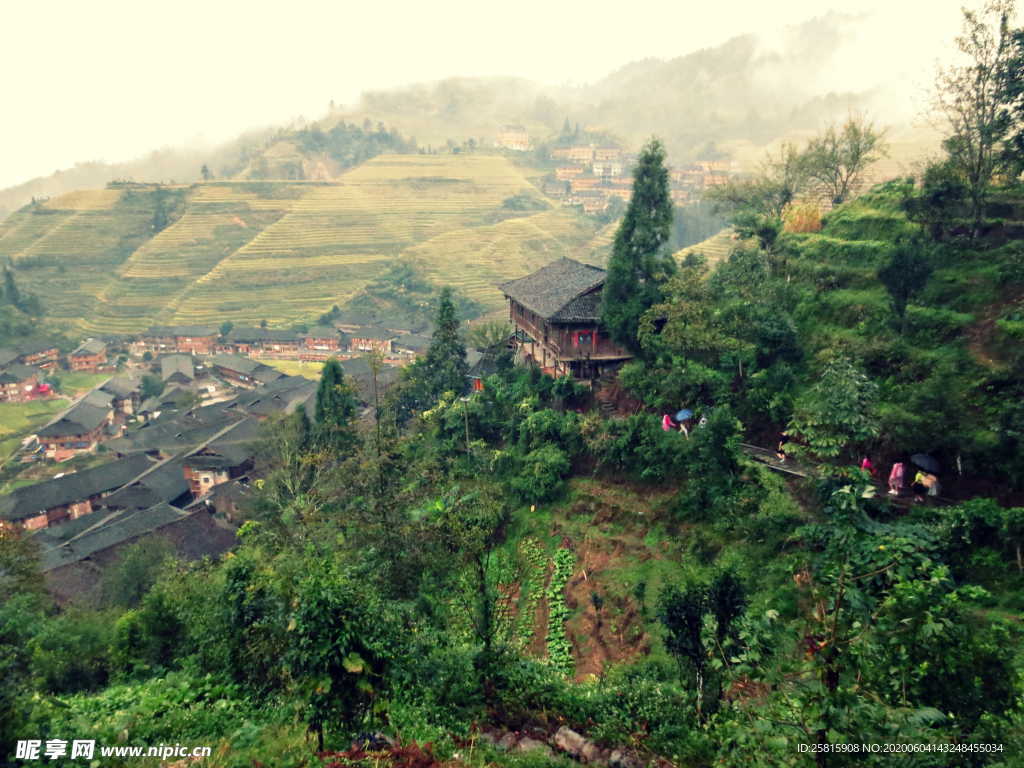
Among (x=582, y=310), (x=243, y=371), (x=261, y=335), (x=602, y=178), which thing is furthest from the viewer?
(x=602, y=178)

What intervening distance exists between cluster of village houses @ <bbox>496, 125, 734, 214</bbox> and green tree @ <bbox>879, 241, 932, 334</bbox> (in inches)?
3414

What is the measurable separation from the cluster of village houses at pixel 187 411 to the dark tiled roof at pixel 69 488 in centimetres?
6

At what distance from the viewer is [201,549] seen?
2506 cm

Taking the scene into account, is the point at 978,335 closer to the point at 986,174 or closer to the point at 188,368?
the point at 986,174

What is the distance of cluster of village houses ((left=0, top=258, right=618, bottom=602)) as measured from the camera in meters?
22.8

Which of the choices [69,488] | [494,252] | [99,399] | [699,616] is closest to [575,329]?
[699,616]

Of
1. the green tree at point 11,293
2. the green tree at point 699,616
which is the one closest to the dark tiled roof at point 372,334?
the green tree at point 11,293

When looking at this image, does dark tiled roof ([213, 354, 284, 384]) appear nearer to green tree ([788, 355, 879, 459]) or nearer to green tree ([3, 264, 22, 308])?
green tree ([3, 264, 22, 308])

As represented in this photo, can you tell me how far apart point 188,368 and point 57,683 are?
148 ft

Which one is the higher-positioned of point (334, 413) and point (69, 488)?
point (334, 413)

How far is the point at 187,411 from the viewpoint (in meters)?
44.7

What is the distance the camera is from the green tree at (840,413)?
39.1 feet

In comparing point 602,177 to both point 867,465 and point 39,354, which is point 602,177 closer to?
point 39,354

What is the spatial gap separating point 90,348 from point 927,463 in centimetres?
6636
